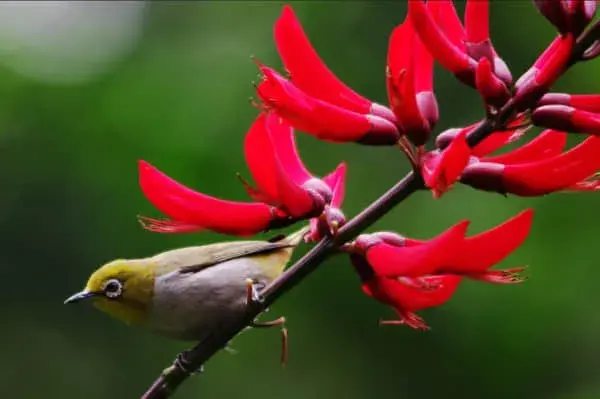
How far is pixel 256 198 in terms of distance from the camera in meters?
1.12

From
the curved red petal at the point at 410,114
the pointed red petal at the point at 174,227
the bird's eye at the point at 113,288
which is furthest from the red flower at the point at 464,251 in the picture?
the bird's eye at the point at 113,288

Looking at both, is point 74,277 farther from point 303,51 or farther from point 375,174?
point 303,51

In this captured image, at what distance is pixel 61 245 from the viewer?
12.6ft

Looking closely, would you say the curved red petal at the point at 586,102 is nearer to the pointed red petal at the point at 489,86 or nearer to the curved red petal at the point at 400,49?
the pointed red petal at the point at 489,86

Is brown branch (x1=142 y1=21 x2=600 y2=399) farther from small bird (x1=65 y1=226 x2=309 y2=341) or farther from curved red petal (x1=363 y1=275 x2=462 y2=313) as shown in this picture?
small bird (x1=65 y1=226 x2=309 y2=341)

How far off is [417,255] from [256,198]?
198 mm

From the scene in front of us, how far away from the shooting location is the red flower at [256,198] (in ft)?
3.59

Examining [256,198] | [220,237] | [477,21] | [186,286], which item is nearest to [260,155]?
[256,198]

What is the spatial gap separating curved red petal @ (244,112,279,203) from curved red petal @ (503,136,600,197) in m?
0.25

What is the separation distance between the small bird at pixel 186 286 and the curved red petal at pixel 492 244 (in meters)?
0.54

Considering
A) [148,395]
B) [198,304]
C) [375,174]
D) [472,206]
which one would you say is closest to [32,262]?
[375,174]

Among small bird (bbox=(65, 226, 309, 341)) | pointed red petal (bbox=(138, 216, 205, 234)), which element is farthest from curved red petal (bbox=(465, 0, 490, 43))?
small bird (bbox=(65, 226, 309, 341))

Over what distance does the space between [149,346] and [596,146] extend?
3034 millimetres

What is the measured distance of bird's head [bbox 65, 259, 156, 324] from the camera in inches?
68.5
